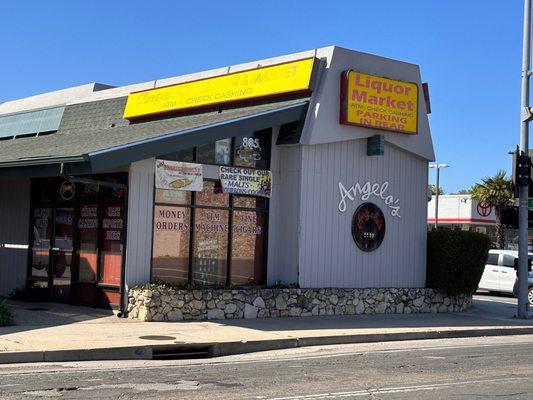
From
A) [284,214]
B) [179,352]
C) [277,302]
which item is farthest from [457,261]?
[179,352]

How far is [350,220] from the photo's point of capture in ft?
60.6

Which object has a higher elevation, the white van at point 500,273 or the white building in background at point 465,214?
the white building in background at point 465,214

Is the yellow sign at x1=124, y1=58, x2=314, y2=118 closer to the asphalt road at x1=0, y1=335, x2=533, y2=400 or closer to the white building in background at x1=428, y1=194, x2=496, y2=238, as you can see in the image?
the asphalt road at x1=0, y1=335, x2=533, y2=400

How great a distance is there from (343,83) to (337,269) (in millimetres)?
4524

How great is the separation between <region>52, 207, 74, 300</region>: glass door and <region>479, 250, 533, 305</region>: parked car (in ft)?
57.6

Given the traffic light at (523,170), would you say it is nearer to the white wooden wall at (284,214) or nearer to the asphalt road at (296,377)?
the white wooden wall at (284,214)

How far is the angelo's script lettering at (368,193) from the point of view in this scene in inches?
722

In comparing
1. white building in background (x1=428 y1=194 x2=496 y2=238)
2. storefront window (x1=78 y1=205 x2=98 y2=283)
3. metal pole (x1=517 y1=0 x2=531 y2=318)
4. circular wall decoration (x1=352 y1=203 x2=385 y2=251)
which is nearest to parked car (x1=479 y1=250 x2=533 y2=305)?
metal pole (x1=517 y1=0 x2=531 y2=318)

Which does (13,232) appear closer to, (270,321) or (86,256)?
(86,256)

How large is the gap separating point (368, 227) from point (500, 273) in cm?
1237

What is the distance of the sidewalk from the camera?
1144cm

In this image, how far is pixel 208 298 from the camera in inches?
630

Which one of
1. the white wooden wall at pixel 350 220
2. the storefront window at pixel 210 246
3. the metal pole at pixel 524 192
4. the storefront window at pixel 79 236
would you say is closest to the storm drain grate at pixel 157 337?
the storefront window at pixel 79 236

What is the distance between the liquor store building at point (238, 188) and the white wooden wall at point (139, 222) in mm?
25
